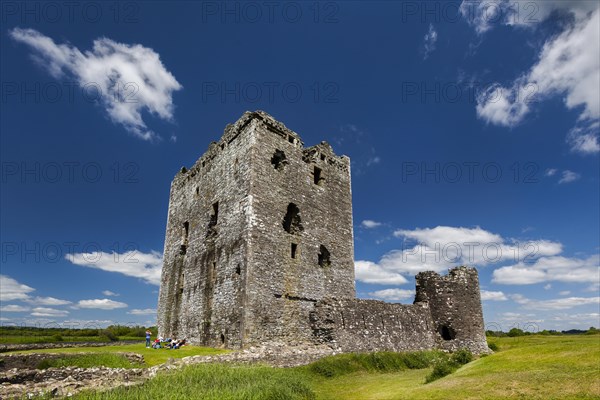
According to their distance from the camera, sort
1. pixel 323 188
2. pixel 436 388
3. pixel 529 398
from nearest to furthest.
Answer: pixel 529 398, pixel 436 388, pixel 323 188

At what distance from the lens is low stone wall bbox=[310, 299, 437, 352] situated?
16.6 m

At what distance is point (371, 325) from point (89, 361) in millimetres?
12094

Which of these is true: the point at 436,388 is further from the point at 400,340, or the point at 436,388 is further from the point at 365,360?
the point at 400,340

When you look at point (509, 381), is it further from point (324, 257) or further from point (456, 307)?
point (324, 257)

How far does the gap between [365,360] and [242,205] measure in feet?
30.0

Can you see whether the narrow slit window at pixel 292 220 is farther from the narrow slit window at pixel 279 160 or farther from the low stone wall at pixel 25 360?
the low stone wall at pixel 25 360

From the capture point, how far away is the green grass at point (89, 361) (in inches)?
500

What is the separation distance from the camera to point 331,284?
2067 centimetres

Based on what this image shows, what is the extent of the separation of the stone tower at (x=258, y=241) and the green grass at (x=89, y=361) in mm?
4703

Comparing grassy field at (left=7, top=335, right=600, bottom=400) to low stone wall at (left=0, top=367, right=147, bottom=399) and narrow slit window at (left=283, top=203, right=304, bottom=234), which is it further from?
narrow slit window at (left=283, top=203, right=304, bottom=234)

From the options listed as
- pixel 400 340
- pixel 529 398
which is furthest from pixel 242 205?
pixel 529 398

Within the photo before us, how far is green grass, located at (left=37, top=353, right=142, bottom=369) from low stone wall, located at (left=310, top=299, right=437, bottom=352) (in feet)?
25.7

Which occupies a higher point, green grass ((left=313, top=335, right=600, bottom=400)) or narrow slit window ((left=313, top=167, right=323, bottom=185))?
narrow slit window ((left=313, top=167, right=323, bottom=185))

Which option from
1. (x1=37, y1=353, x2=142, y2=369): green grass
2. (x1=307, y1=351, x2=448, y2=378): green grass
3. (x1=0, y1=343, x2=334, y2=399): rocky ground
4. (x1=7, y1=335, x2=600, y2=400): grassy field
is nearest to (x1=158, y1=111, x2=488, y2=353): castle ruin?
(x1=307, y1=351, x2=448, y2=378): green grass
